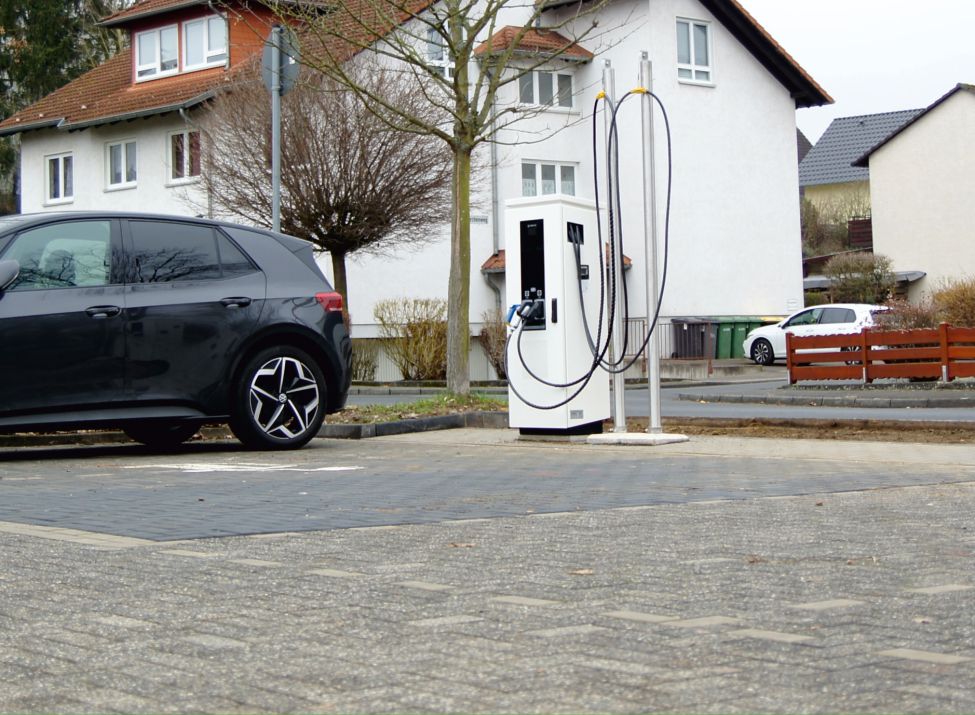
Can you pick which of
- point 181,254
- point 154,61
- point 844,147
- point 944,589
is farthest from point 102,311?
point 844,147

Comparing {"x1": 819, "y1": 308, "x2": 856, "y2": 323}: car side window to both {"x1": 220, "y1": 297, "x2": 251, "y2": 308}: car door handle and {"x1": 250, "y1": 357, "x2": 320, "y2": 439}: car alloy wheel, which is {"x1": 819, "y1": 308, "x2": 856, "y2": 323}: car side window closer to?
{"x1": 250, "y1": 357, "x2": 320, "y2": 439}: car alloy wheel

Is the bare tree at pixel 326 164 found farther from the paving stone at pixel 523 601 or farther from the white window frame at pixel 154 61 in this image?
the paving stone at pixel 523 601

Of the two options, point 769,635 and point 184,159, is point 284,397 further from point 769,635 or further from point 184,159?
point 184,159

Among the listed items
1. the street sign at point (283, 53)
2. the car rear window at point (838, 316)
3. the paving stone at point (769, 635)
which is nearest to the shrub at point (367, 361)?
the car rear window at point (838, 316)

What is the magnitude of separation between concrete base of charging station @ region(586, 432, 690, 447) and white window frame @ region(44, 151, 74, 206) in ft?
110

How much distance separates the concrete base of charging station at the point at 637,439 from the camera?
42.5 feet

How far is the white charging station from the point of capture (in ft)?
43.9

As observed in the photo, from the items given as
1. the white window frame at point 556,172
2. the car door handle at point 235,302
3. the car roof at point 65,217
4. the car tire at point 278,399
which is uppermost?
the white window frame at point 556,172

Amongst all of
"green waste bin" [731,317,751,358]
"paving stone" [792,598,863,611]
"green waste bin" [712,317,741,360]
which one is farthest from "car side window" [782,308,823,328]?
"paving stone" [792,598,863,611]

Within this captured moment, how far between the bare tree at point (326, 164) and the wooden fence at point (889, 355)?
9.22 metres

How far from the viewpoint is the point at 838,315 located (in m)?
34.6

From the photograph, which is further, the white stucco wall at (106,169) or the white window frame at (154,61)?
the white window frame at (154,61)

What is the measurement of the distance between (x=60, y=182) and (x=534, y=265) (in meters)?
33.7

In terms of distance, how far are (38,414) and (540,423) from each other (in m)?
4.68
